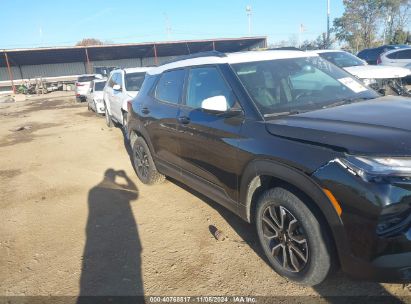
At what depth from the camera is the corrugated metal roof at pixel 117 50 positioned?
129 feet

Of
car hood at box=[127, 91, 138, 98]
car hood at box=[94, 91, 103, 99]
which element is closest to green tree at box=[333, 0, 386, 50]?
car hood at box=[94, 91, 103, 99]

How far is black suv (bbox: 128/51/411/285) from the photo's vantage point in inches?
88.8

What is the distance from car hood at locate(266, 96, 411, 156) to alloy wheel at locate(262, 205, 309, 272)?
628mm

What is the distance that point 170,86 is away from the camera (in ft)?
15.3

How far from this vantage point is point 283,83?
3.62 metres

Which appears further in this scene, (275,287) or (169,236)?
(169,236)

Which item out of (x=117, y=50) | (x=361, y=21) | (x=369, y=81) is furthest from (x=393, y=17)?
(x=369, y=81)

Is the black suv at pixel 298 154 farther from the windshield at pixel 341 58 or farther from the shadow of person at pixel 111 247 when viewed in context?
the windshield at pixel 341 58

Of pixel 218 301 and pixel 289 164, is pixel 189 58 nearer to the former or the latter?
pixel 289 164

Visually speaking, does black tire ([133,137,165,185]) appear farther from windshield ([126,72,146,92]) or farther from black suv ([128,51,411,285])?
windshield ([126,72,146,92])

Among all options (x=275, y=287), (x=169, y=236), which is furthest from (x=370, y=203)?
(x=169, y=236)

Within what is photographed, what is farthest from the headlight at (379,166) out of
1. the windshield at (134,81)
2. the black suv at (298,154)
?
the windshield at (134,81)

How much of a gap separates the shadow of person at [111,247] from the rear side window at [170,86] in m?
1.53

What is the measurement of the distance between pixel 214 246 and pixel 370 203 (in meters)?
1.93
